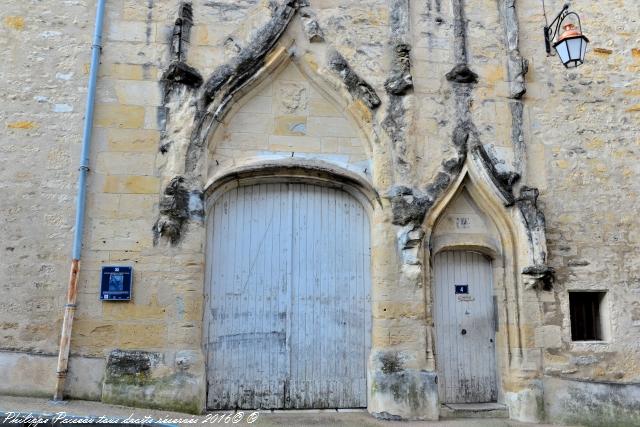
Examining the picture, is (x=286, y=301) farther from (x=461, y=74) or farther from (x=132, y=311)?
(x=461, y=74)

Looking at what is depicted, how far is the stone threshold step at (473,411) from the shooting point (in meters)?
5.44

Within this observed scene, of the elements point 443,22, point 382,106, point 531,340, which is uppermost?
point 443,22

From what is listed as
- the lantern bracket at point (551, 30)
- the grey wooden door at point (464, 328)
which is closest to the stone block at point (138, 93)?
the grey wooden door at point (464, 328)

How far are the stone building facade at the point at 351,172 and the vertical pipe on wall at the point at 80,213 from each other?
8 centimetres

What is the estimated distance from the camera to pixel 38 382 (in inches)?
193

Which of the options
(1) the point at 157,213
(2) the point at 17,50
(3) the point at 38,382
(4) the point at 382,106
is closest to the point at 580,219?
(4) the point at 382,106

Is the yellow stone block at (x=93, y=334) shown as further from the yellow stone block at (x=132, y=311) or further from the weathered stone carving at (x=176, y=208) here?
the weathered stone carving at (x=176, y=208)

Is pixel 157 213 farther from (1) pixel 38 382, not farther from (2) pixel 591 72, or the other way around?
(2) pixel 591 72

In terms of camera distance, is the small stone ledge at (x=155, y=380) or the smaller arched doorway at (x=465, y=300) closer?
the small stone ledge at (x=155, y=380)

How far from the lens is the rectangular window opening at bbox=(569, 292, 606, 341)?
5.88 m

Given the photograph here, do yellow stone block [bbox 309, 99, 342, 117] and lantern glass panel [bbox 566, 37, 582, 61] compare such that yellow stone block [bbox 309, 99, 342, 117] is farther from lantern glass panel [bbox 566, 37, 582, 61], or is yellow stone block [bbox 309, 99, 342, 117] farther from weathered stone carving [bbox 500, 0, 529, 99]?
lantern glass panel [bbox 566, 37, 582, 61]

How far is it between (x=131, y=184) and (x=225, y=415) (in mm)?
2472

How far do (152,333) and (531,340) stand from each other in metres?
3.90

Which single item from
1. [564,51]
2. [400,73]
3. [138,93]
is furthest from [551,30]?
[138,93]
